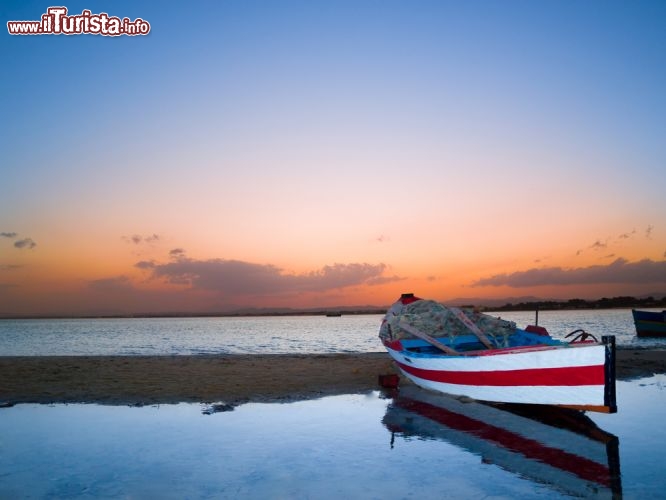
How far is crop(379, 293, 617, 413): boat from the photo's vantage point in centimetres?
1063

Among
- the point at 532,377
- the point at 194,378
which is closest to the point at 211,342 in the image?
the point at 194,378

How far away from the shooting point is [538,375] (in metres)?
11.6

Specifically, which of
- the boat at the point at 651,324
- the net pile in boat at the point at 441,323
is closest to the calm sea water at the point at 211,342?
the boat at the point at 651,324

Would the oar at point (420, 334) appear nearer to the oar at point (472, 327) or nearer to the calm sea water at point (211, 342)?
the oar at point (472, 327)

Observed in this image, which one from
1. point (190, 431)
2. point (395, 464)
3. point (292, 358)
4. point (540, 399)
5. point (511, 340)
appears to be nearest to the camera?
point (395, 464)

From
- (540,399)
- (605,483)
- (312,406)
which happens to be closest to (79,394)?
(312,406)

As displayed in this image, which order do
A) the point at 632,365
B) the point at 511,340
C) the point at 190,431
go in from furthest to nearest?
the point at 632,365, the point at 511,340, the point at 190,431

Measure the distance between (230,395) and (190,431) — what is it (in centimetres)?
452

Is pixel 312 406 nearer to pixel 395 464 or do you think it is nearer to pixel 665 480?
pixel 395 464

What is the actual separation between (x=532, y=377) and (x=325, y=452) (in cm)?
557

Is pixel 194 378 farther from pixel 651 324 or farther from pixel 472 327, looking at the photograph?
pixel 651 324

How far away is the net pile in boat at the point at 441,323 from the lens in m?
18.3

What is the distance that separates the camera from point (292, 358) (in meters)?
27.1

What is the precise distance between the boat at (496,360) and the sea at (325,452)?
683mm
